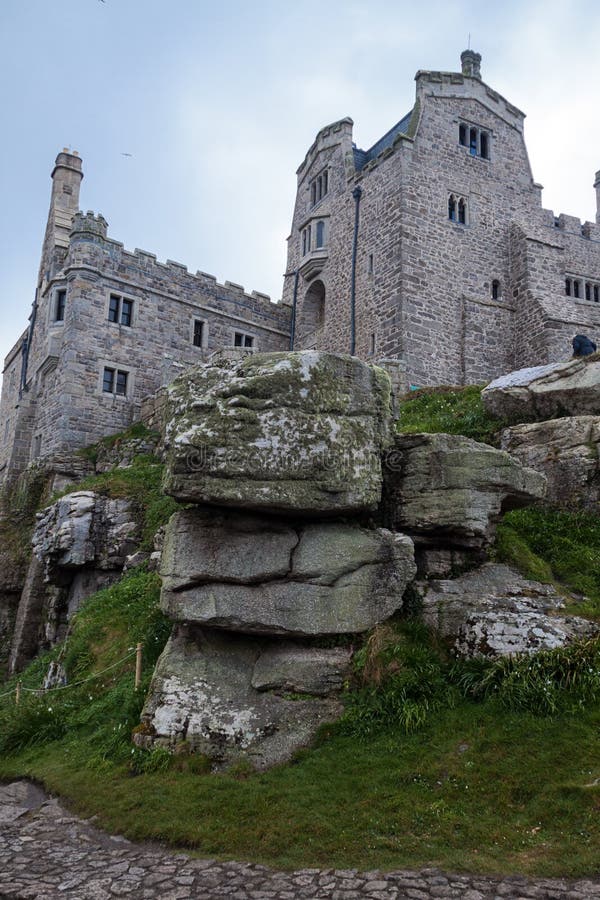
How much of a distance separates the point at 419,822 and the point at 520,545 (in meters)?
4.91

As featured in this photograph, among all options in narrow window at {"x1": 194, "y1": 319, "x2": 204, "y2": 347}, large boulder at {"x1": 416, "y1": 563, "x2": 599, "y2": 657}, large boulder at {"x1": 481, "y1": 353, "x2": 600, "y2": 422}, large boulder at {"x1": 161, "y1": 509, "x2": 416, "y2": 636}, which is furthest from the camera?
narrow window at {"x1": 194, "y1": 319, "x2": 204, "y2": 347}

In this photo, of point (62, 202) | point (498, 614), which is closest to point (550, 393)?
point (498, 614)

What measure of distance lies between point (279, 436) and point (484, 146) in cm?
2669

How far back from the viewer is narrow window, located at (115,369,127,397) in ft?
89.4

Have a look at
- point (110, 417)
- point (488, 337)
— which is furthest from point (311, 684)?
point (488, 337)

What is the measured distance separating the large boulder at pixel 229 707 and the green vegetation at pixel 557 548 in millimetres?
3378

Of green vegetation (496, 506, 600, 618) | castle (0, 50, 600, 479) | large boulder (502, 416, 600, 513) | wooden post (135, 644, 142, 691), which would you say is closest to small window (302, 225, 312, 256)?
castle (0, 50, 600, 479)

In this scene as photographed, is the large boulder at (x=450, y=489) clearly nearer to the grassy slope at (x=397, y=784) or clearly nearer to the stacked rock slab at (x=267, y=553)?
the stacked rock slab at (x=267, y=553)

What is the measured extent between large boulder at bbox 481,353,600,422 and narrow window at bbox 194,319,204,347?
17.3 metres

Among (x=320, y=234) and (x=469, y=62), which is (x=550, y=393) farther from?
(x=469, y=62)

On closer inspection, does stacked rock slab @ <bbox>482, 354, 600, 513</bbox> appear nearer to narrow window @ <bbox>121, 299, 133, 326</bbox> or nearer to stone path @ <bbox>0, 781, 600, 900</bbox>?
stone path @ <bbox>0, 781, 600, 900</bbox>

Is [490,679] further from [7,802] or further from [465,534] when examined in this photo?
[7,802]

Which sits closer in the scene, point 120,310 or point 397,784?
point 397,784

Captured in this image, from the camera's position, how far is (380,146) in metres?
32.3
